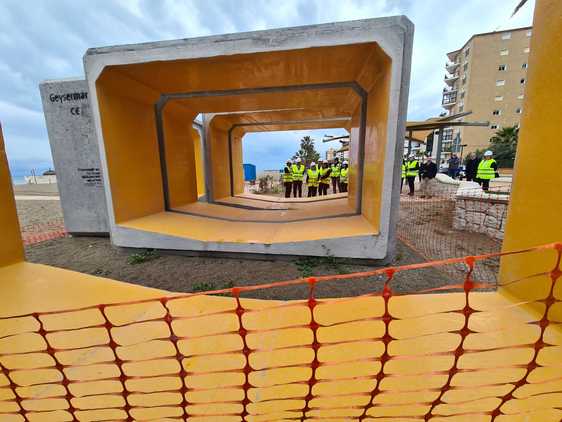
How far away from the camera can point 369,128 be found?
4605 mm

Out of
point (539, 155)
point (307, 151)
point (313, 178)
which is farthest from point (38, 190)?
point (307, 151)

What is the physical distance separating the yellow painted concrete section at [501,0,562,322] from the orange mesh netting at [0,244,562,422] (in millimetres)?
152

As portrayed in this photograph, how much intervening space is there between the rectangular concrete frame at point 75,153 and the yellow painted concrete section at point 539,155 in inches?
256

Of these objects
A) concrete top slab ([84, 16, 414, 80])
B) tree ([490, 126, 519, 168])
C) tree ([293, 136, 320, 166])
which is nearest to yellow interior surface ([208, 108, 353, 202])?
concrete top slab ([84, 16, 414, 80])

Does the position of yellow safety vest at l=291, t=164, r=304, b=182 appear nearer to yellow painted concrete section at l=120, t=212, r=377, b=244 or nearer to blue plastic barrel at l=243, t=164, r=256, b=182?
yellow painted concrete section at l=120, t=212, r=377, b=244

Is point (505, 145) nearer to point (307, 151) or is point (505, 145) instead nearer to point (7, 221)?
point (307, 151)

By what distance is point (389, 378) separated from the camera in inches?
59.7

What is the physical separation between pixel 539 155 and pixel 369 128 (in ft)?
9.88

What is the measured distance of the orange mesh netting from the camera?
135 cm

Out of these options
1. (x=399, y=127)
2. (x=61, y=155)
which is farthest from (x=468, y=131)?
(x=61, y=155)

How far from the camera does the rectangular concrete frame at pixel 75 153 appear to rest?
5047 mm

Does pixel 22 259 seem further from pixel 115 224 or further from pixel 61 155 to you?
pixel 61 155

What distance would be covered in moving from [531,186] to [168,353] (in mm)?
3024

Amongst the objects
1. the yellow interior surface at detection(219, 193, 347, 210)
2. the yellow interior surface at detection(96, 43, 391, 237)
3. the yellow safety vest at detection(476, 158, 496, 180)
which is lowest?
the yellow interior surface at detection(219, 193, 347, 210)
